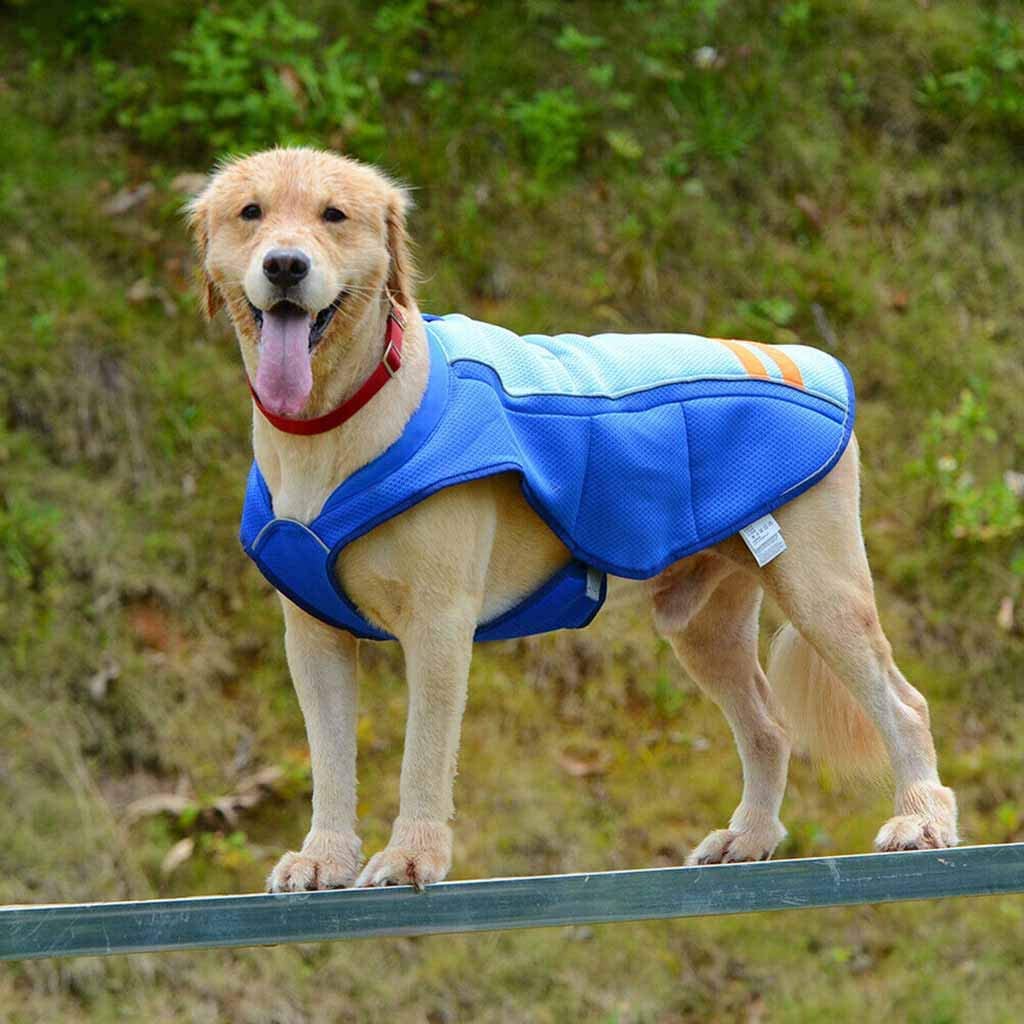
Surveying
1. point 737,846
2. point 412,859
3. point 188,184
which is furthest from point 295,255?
point 188,184

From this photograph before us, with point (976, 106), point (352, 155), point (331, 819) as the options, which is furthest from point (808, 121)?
point (331, 819)

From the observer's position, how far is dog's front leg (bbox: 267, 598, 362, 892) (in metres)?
3.57

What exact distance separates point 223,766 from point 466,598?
10.5 feet

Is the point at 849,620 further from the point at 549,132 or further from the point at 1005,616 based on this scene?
the point at 549,132

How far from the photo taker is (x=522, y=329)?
24.3ft

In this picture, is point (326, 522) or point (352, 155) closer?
point (326, 522)

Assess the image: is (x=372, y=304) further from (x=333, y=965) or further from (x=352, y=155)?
(x=352, y=155)

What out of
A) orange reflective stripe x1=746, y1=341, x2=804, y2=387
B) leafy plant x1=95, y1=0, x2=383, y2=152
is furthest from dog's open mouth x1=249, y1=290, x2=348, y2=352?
leafy plant x1=95, y1=0, x2=383, y2=152

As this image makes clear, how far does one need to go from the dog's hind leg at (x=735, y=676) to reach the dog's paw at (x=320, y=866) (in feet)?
3.11

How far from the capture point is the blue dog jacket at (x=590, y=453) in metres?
3.54

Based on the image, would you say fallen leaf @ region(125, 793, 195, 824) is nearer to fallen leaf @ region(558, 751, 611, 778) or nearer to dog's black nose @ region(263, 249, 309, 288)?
fallen leaf @ region(558, 751, 611, 778)

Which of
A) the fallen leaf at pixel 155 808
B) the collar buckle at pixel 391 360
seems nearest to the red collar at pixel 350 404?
the collar buckle at pixel 391 360

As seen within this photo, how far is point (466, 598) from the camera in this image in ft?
11.9

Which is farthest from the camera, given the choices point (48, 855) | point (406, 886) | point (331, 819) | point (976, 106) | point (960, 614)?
point (976, 106)
